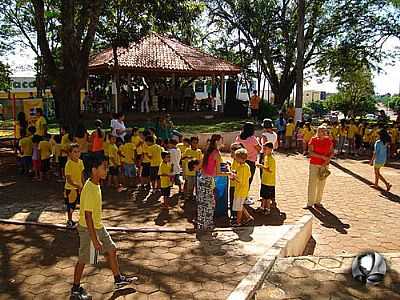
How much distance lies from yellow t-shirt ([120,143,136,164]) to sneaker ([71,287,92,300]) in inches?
231

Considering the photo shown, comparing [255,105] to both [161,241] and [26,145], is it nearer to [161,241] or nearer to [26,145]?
[26,145]

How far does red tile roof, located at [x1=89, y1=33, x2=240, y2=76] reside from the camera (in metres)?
21.8

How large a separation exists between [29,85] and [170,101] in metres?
30.2

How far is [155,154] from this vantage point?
9.67m

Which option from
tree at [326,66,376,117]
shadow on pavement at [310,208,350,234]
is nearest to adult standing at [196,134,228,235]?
shadow on pavement at [310,208,350,234]

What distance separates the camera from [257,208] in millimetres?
8758

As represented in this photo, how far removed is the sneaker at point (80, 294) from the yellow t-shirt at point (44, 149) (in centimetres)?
699

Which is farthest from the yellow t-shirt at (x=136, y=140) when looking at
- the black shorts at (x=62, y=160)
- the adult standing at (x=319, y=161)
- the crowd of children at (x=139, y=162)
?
the adult standing at (x=319, y=161)

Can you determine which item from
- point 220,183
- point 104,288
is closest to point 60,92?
point 220,183

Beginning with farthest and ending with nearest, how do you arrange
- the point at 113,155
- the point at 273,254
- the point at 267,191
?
Result: the point at 113,155 → the point at 267,191 → the point at 273,254

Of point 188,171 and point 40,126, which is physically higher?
point 40,126

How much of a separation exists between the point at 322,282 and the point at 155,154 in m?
5.41

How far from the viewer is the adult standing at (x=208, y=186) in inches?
277

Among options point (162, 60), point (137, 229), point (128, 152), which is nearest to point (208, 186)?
point (137, 229)
